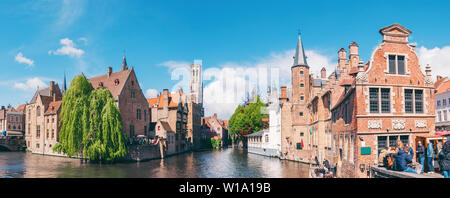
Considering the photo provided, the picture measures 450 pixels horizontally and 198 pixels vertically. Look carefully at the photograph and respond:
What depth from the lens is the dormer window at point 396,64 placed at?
63.5 ft

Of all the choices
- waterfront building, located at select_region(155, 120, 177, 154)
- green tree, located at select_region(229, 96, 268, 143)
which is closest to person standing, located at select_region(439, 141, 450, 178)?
waterfront building, located at select_region(155, 120, 177, 154)

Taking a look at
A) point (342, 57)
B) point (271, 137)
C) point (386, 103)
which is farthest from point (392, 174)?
point (271, 137)

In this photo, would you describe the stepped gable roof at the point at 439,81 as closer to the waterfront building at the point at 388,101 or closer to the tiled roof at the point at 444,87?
the tiled roof at the point at 444,87

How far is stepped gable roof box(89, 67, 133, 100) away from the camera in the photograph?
50469 millimetres

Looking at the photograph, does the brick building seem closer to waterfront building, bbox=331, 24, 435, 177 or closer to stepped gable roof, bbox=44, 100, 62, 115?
waterfront building, bbox=331, 24, 435, 177

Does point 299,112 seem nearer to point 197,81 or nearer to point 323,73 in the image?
point 323,73

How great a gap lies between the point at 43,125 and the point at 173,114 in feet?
80.5

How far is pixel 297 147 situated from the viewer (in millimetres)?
41406

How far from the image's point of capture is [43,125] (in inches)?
2270

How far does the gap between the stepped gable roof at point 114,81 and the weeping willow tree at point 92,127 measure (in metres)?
10.7

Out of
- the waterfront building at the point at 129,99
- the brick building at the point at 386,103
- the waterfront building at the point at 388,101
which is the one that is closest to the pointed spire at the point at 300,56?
the brick building at the point at 386,103

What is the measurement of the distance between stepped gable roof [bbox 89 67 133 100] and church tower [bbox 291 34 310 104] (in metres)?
27.6

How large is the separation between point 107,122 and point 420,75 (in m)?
32.2

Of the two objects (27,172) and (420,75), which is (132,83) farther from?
(420,75)
